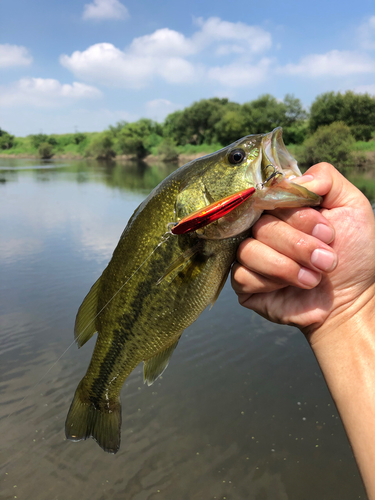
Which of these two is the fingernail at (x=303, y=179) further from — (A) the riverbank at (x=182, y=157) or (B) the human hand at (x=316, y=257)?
(A) the riverbank at (x=182, y=157)

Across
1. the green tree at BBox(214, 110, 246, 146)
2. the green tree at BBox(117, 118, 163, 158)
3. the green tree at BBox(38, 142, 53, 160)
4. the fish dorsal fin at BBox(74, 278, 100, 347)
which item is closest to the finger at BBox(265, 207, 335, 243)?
the fish dorsal fin at BBox(74, 278, 100, 347)

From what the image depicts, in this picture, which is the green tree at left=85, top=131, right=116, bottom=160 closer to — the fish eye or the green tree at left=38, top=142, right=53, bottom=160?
the green tree at left=38, top=142, right=53, bottom=160

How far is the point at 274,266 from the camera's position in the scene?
1.93m

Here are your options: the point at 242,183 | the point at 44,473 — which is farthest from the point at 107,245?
the point at 242,183

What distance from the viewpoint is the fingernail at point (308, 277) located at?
73.6 inches

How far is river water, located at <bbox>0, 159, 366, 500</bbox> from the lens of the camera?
412cm

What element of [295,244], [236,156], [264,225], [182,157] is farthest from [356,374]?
[182,157]

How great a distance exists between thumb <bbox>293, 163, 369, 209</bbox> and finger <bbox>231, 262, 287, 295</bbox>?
0.57m

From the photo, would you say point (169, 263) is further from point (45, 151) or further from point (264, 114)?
point (45, 151)

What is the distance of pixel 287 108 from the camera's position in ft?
222

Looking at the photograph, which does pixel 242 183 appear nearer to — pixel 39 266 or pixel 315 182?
pixel 315 182

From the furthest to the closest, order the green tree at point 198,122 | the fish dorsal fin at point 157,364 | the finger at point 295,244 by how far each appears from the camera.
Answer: the green tree at point 198,122, the fish dorsal fin at point 157,364, the finger at point 295,244

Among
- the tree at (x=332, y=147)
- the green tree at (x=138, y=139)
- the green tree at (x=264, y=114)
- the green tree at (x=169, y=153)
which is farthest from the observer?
the green tree at (x=138, y=139)

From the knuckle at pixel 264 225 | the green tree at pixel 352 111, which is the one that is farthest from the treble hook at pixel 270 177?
the green tree at pixel 352 111
